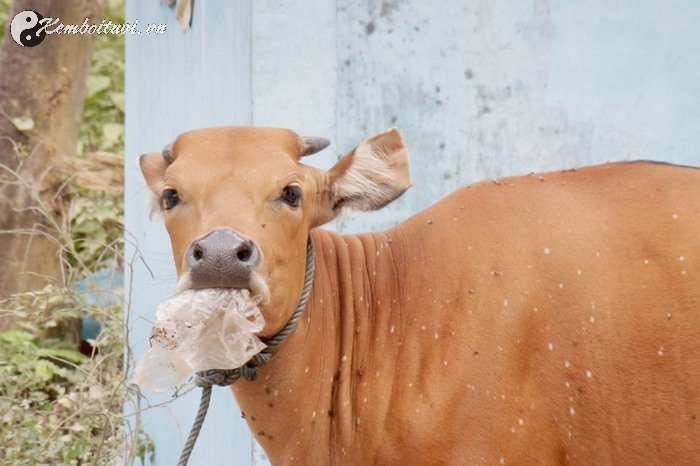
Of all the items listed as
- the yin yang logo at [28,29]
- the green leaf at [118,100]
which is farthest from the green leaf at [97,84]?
the yin yang logo at [28,29]

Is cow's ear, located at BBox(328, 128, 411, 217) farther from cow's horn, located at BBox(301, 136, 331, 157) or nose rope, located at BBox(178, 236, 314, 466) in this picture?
nose rope, located at BBox(178, 236, 314, 466)

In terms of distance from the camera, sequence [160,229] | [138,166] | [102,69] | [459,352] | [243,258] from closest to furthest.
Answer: [243,258]
[459,352]
[138,166]
[160,229]
[102,69]

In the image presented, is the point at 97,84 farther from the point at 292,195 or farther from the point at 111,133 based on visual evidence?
the point at 292,195

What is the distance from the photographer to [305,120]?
5.17 meters

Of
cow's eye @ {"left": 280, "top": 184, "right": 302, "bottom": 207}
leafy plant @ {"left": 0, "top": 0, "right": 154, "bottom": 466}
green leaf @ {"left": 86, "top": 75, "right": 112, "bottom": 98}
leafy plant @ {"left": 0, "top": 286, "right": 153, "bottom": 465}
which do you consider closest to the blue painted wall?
leafy plant @ {"left": 0, "top": 286, "right": 153, "bottom": 465}

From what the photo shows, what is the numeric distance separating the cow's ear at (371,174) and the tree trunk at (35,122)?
Answer: 6273 mm

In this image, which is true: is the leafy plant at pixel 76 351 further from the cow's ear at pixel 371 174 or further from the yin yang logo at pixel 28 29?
the cow's ear at pixel 371 174

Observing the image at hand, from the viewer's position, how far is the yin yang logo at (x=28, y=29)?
994 cm

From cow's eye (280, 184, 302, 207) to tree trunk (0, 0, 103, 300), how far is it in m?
6.45

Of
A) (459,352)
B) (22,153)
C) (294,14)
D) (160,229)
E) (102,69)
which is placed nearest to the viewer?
(459,352)

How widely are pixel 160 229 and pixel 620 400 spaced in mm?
3369

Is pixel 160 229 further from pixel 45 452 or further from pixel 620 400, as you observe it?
pixel 620 400

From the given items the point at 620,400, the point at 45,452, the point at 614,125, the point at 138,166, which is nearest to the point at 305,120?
the point at 138,166

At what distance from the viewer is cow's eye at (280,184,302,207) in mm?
3873
